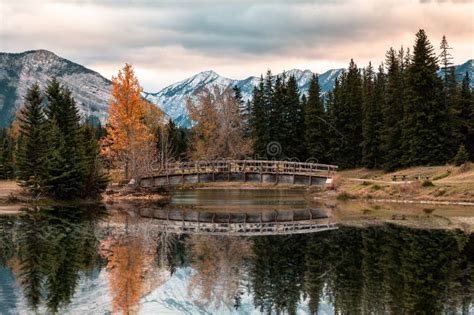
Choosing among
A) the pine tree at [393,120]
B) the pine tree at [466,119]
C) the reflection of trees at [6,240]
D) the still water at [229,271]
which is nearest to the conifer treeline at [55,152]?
the reflection of trees at [6,240]

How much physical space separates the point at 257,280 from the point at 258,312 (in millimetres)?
5127

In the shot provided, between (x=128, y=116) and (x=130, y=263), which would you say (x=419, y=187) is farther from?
(x=130, y=263)

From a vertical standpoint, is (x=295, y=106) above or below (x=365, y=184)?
above

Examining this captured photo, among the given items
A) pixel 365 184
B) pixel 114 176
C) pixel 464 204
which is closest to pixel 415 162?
pixel 365 184

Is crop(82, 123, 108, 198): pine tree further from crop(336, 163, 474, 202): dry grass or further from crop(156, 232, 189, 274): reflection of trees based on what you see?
crop(336, 163, 474, 202): dry grass

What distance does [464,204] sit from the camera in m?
53.1

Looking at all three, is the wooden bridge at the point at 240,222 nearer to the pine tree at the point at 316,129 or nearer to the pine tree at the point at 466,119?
the pine tree at the point at 466,119

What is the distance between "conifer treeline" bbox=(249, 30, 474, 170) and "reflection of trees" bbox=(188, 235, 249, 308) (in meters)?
39.8

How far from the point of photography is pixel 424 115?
74062mm

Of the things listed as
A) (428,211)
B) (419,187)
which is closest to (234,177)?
(419,187)

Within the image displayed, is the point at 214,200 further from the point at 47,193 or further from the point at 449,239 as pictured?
the point at 449,239

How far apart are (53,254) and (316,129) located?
66432mm

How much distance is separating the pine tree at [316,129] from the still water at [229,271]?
51.4 m

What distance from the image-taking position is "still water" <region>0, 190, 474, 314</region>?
2075 cm
